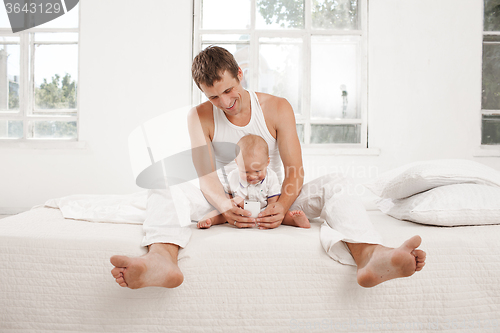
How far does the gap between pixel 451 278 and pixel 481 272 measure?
0.11 m

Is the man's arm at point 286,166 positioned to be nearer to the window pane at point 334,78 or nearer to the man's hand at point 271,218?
the man's hand at point 271,218

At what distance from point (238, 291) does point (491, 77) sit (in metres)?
3.06

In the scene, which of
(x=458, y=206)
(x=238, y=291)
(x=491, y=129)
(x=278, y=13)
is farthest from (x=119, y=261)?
(x=491, y=129)

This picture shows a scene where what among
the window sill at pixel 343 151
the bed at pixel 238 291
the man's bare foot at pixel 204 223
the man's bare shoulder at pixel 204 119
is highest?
the man's bare shoulder at pixel 204 119

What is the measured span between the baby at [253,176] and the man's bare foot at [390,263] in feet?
1.37

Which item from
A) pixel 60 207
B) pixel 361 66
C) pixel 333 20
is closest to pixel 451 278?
pixel 60 207

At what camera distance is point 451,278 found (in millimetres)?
1016

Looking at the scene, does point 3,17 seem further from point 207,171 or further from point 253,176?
point 253,176

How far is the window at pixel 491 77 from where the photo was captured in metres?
2.79

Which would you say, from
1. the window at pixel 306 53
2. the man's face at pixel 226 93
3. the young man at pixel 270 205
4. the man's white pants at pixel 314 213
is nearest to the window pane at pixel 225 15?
the window at pixel 306 53

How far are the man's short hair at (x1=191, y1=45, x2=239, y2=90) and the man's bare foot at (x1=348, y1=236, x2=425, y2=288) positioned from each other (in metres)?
0.81

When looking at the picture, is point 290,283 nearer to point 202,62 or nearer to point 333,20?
point 202,62

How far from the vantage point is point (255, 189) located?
1363 millimetres

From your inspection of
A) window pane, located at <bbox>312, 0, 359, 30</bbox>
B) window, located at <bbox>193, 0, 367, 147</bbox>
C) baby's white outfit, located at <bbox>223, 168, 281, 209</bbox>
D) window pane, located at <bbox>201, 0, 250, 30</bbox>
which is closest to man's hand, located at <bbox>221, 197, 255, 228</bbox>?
baby's white outfit, located at <bbox>223, 168, 281, 209</bbox>
